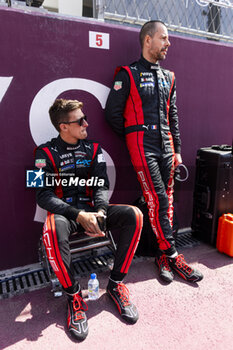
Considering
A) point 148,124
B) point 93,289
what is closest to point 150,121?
point 148,124

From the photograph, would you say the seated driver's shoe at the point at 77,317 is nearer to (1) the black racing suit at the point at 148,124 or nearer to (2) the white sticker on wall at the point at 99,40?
(1) the black racing suit at the point at 148,124

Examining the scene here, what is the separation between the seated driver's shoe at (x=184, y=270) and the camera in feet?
6.71

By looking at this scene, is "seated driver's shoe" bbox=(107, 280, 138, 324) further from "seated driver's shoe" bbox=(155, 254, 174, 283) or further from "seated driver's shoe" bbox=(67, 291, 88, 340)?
"seated driver's shoe" bbox=(155, 254, 174, 283)

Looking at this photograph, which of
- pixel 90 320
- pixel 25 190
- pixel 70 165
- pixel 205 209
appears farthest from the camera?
pixel 205 209

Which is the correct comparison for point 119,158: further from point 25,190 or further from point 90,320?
point 90,320

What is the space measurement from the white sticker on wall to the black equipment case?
1.33 metres

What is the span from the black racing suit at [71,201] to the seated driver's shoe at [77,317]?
88 millimetres

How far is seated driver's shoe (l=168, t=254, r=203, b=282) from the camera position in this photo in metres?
2.04

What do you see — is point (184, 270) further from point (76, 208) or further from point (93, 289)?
point (76, 208)

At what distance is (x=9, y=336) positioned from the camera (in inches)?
61.0

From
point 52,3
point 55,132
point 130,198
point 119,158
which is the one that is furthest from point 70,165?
point 52,3

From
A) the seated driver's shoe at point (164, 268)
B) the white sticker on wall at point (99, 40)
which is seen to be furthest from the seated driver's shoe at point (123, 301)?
the white sticker on wall at point (99, 40)

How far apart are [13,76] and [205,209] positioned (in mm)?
2057

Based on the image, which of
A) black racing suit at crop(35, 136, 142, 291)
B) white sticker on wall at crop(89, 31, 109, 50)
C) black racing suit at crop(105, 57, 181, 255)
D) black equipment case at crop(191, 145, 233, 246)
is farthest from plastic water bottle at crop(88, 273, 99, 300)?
white sticker on wall at crop(89, 31, 109, 50)
